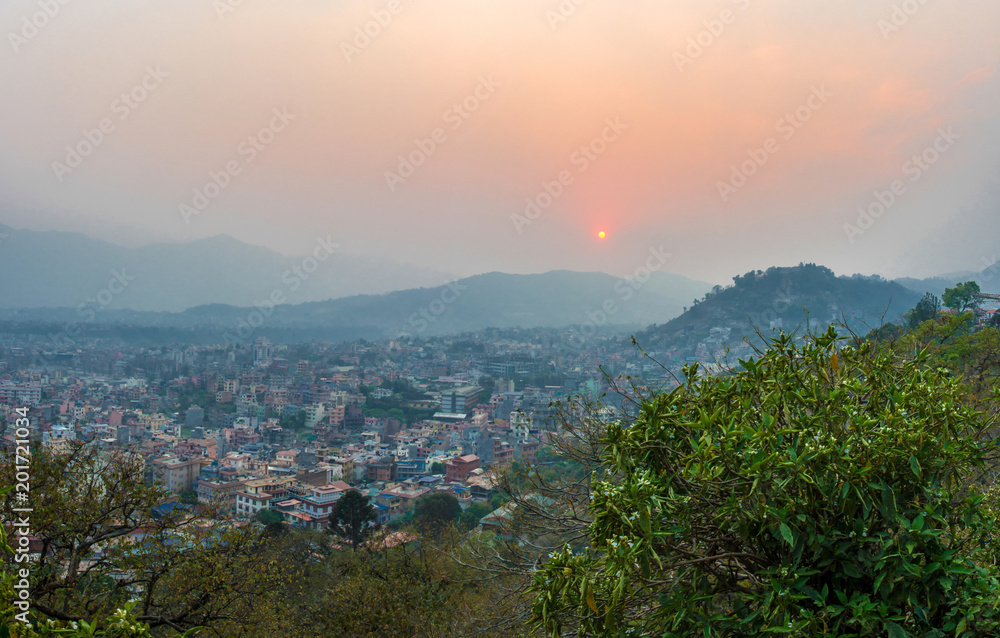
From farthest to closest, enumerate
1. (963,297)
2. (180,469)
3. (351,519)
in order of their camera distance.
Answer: (180,469)
(963,297)
(351,519)

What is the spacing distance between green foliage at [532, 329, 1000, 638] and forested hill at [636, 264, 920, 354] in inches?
1863

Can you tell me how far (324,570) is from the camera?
34.0 feet

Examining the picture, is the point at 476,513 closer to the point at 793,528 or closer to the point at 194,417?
the point at 793,528

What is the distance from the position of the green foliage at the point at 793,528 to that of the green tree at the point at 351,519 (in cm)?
1441

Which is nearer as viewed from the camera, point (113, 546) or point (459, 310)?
point (113, 546)

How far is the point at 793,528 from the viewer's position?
5.36 ft

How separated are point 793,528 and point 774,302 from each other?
192 feet

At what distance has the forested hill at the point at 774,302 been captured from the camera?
50031mm

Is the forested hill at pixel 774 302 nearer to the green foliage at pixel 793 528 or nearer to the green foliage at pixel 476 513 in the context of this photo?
the green foliage at pixel 476 513

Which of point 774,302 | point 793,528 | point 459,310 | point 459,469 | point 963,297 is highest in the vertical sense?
point 459,310

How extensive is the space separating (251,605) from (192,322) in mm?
104845

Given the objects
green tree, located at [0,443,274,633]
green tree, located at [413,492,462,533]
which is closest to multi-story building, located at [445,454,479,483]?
green tree, located at [413,492,462,533]

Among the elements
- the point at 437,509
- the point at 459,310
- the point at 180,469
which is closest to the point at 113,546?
the point at 437,509

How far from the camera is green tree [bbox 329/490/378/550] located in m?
15.1
